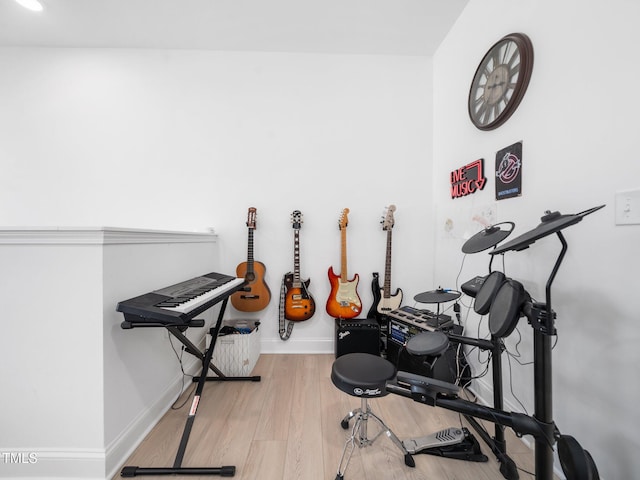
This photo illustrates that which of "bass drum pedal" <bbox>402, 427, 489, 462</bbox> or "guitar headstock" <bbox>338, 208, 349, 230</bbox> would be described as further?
"guitar headstock" <bbox>338, 208, 349, 230</bbox>

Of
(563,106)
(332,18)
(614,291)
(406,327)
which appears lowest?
(406,327)

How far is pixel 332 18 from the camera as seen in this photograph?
6.34 feet

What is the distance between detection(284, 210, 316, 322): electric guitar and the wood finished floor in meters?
0.52

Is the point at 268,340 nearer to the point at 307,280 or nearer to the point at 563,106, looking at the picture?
the point at 307,280

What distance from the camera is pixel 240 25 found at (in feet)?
6.60

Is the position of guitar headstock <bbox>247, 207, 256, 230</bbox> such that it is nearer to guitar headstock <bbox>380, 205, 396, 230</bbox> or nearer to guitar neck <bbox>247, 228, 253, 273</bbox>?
guitar neck <bbox>247, 228, 253, 273</bbox>

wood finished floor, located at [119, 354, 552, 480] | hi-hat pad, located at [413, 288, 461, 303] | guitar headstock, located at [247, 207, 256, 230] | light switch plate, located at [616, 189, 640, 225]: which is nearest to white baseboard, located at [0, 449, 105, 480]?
wood finished floor, located at [119, 354, 552, 480]

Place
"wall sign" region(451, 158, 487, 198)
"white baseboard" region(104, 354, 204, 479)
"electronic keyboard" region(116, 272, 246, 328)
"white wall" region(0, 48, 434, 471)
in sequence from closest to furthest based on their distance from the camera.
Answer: "electronic keyboard" region(116, 272, 246, 328), "white baseboard" region(104, 354, 204, 479), "wall sign" region(451, 158, 487, 198), "white wall" region(0, 48, 434, 471)

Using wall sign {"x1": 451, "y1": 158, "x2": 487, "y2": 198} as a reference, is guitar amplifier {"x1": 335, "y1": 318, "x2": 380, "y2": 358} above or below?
below

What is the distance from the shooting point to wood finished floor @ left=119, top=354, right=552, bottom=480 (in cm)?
115

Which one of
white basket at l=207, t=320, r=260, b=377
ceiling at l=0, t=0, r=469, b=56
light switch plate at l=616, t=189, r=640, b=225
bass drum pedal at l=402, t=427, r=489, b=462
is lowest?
bass drum pedal at l=402, t=427, r=489, b=462

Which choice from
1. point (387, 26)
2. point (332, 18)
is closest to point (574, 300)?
point (387, 26)

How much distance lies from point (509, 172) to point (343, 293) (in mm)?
1482

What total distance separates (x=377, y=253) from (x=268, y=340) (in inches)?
52.6
